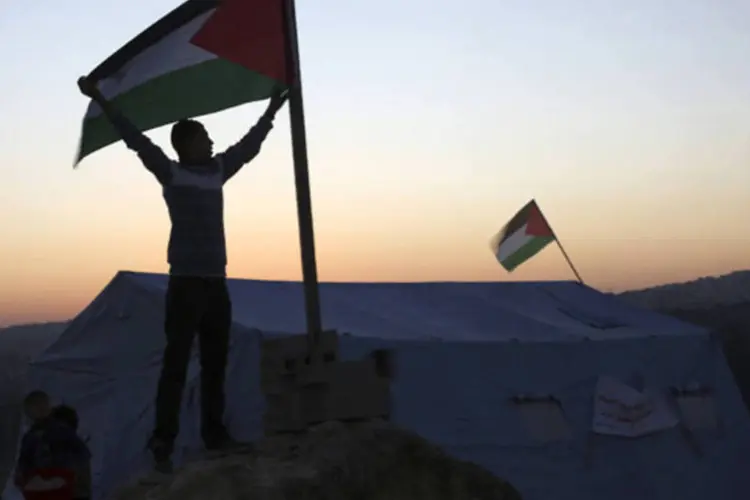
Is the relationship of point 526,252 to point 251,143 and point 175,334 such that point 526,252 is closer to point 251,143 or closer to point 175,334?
point 251,143

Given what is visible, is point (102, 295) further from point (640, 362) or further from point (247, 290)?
point (640, 362)

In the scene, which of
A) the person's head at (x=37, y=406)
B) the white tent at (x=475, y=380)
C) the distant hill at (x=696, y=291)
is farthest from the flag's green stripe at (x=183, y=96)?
the distant hill at (x=696, y=291)

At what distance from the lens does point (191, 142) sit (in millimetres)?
4820

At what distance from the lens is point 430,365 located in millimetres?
9406

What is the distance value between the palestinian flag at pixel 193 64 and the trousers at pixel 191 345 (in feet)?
3.13

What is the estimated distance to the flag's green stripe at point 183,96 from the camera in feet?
16.5

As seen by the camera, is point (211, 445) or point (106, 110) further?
point (211, 445)

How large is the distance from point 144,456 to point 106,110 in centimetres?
502

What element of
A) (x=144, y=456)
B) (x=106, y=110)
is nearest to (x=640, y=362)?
(x=144, y=456)

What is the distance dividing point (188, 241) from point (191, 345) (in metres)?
0.52

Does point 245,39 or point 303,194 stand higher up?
point 245,39

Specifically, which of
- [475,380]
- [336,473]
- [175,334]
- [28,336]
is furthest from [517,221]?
[28,336]

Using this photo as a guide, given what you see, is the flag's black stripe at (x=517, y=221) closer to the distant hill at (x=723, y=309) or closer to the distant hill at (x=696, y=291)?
the distant hill at (x=723, y=309)

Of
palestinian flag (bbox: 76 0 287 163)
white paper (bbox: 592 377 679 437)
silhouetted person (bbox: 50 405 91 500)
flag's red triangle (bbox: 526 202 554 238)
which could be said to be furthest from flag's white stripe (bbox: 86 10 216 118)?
flag's red triangle (bbox: 526 202 554 238)
